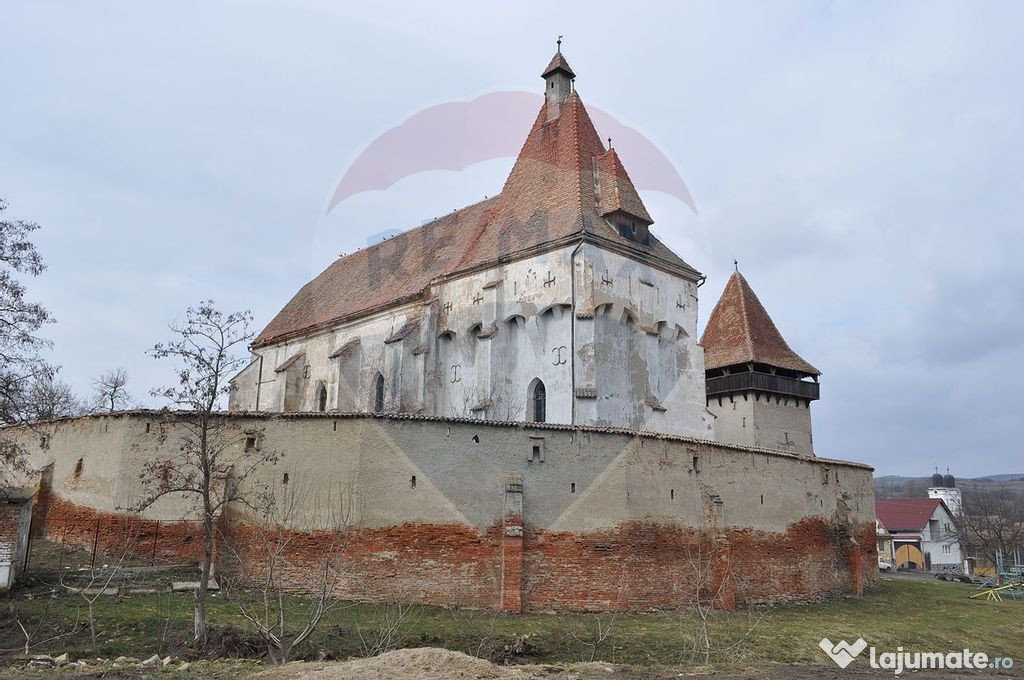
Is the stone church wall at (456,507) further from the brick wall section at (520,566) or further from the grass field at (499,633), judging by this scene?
A: the grass field at (499,633)

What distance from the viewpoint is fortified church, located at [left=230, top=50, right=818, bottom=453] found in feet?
80.0

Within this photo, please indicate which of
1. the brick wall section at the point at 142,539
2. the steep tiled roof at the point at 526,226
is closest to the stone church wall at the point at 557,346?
the steep tiled roof at the point at 526,226

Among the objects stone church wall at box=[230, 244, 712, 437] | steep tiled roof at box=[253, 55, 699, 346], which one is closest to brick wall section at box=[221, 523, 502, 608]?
stone church wall at box=[230, 244, 712, 437]

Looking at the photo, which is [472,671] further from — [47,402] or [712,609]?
[47,402]

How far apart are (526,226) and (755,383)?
1214cm

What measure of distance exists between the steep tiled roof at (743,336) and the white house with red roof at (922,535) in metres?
29.6

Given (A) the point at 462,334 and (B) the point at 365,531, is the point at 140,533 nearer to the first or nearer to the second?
(B) the point at 365,531

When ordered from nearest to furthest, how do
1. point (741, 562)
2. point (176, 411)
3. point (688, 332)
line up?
point (176, 411), point (741, 562), point (688, 332)

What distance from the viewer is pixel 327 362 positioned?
3272 centimetres

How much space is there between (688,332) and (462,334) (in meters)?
7.65

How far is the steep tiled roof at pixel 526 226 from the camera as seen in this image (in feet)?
84.3

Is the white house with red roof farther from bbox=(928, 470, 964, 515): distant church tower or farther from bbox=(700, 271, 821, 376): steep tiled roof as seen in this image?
bbox=(700, 271, 821, 376): steep tiled roof

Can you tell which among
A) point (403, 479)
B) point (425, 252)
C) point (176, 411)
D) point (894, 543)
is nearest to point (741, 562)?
point (403, 479)

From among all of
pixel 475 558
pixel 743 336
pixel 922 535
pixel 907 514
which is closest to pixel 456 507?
pixel 475 558
